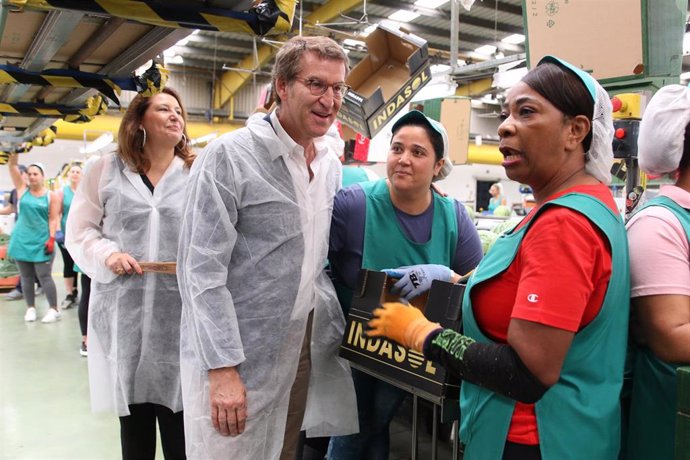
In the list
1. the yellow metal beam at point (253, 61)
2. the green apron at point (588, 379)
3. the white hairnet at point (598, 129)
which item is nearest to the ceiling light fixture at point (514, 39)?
the yellow metal beam at point (253, 61)

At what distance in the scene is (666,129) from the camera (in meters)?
1.04

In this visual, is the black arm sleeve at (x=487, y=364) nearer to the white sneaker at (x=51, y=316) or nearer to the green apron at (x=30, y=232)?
the white sneaker at (x=51, y=316)

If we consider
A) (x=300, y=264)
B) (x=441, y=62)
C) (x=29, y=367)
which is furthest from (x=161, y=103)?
(x=441, y=62)

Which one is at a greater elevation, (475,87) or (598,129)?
(475,87)

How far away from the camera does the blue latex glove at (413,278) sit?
1538 mm

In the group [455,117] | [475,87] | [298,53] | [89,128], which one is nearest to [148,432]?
[298,53]

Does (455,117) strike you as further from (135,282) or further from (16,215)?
(16,215)

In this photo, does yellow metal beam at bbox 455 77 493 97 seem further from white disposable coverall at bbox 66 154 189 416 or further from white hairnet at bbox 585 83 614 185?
white hairnet at bbox 585 83 614 185

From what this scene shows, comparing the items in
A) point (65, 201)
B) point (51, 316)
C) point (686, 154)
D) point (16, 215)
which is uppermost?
point (65, 201)

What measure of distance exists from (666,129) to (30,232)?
556 centimetres

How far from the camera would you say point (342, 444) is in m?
1.81

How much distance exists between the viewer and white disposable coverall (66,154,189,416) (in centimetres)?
186

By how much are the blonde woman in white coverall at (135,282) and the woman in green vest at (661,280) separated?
1.38 meters

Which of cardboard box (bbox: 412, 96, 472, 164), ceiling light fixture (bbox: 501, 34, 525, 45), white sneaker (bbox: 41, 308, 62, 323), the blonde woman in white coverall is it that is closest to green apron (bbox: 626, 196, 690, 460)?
the blonde woman in white coverall
